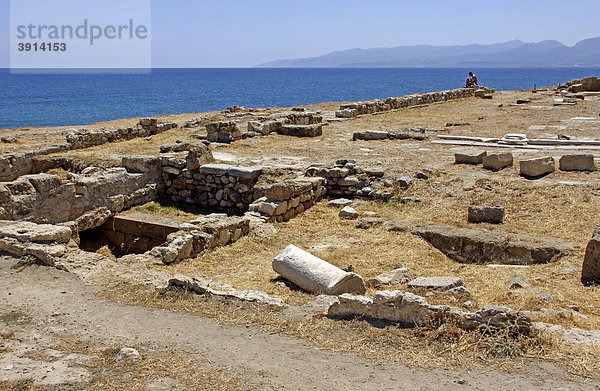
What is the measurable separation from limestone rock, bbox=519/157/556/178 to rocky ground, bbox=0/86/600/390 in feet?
1.35

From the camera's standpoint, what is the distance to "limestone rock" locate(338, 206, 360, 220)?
10156 millimetres

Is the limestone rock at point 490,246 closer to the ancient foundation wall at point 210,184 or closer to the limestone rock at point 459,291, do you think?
the limestone rock at point 459,291

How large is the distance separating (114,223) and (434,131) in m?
11.8

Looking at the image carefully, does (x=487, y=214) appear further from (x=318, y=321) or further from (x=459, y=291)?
(x=318, y=321)

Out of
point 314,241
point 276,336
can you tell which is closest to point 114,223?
point 314,241

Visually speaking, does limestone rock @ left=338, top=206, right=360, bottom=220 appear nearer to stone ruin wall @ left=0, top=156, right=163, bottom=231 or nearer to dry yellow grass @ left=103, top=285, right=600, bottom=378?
stone ruin wall @ left=0, top=156, right=163, bottom=231

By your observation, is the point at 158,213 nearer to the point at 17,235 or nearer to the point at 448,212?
the point at 17,235

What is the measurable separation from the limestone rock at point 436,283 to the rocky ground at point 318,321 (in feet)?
0.59

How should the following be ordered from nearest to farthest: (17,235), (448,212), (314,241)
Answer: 1. (17,235)
2. (314,241)
3. (448,212)

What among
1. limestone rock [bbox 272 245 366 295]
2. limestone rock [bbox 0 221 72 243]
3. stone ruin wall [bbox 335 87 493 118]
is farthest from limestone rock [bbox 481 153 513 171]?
stone ruin wall [bbox 335 87 493 118]

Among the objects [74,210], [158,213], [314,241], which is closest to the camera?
[314,241]

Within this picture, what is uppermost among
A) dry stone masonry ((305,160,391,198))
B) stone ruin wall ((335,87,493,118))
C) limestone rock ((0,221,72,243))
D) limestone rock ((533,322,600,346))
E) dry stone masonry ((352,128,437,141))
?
stone ruin wall ((335,87,493,118))

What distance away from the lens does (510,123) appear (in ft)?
67.6

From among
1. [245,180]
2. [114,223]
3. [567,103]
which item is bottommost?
[114,223]
